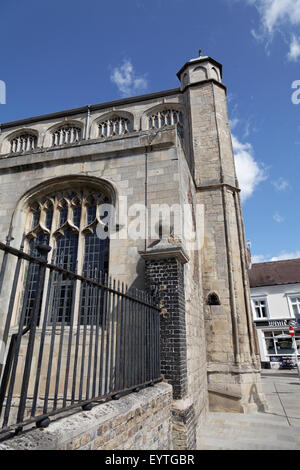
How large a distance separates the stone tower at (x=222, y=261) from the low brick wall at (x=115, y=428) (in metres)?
4.65

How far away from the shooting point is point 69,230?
8.25 meters

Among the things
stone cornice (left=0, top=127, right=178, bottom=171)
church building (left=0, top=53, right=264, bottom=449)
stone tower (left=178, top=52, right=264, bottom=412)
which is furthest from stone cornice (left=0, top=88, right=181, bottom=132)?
stone cornice (left=0, top=127, right=178, bottom=171)

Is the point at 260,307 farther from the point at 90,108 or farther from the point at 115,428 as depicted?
the point at 115,428

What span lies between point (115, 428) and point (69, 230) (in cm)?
586

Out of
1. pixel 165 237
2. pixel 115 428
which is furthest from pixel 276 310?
pixel 115 428

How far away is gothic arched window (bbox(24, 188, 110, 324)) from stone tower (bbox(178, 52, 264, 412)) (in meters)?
4.30

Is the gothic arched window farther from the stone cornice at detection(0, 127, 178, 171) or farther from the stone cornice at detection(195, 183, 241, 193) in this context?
the stone cornice at detection(195, 183, 241, 193)

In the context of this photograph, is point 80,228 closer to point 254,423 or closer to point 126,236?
point 126,236

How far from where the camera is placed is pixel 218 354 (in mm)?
9461

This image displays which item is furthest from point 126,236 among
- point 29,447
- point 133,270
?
point 29,447

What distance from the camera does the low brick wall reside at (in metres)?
2.22

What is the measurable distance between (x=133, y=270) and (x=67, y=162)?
3.84 metres

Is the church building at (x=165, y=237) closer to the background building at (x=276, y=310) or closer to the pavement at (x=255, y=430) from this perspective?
the pavement at (x=255, y=430)
